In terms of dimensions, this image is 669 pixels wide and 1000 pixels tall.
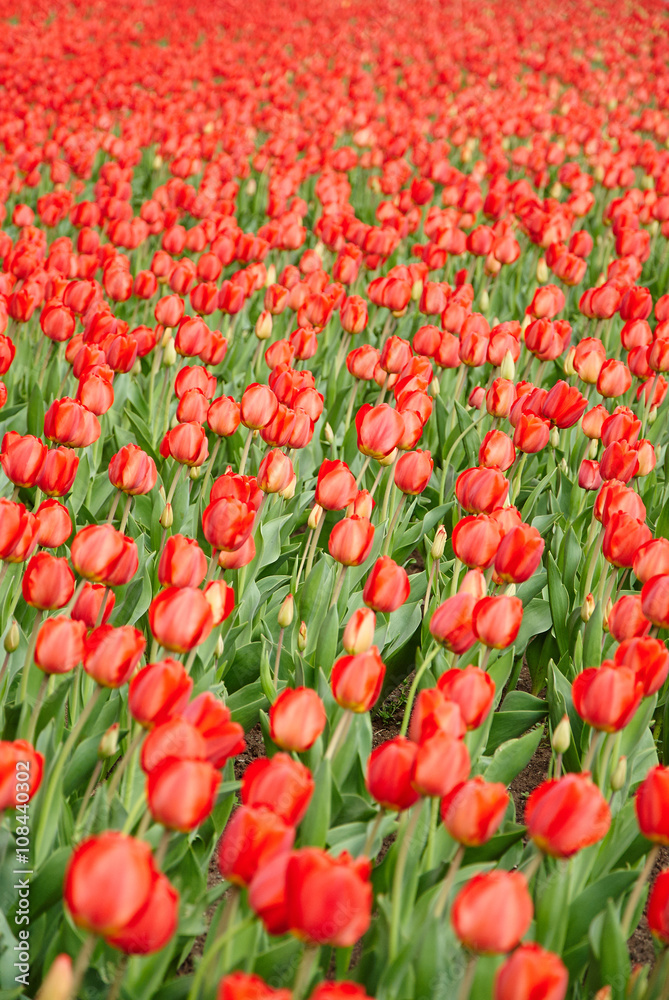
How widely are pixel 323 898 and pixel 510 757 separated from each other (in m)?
0.98

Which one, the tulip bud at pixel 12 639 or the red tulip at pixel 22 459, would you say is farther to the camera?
the red tulip at pixel 22 459

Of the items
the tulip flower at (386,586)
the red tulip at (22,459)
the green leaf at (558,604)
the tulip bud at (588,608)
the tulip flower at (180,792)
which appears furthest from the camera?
the green leaf at (558,604)

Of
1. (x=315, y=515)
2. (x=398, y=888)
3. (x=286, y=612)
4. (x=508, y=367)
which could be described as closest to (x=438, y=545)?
(x=315, y=515)

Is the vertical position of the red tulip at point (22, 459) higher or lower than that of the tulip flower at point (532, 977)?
higher

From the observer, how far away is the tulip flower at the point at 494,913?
106 cm

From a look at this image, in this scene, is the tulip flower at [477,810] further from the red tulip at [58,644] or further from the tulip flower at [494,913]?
the red tulip at [58,644]

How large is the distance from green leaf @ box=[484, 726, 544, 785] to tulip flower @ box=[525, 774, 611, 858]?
2.05ft

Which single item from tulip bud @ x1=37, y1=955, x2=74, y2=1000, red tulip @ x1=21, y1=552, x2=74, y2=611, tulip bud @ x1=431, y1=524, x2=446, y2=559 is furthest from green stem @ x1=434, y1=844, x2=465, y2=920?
tulip bud @ x1=431, y1=524, x2=446, y2=559

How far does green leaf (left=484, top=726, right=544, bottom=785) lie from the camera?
6.18 feet

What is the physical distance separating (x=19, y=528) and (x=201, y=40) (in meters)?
13.4

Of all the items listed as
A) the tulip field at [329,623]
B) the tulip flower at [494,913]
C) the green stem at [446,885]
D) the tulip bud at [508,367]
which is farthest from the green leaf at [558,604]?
the tulip flower at [494,913]

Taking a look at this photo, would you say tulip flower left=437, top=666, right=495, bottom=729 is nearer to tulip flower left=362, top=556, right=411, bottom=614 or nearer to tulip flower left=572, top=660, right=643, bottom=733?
tulip flower left=572, top=660, right=643, bottom=733

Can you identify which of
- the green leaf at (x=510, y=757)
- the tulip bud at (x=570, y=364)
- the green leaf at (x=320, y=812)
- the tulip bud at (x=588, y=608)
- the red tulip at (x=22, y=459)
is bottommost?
the green leaf at (x=510, y=757)

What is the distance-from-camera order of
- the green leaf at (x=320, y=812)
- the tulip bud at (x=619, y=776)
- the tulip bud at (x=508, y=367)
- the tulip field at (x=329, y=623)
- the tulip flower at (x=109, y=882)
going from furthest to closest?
the tulip bud at (x=508, y=367)
the tulip bud at (x=619, y=776)
the green leaf at (x=320, y=812)
the tulip field at (x=329, y=623)
the tulip flower at (x=109, y=882)
